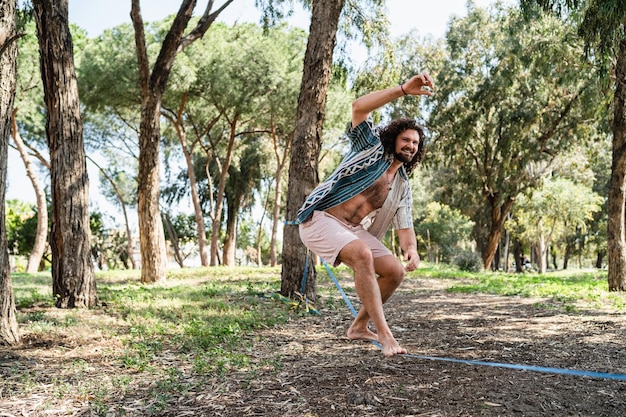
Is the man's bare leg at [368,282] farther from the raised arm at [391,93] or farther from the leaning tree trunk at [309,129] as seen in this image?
the leaning tree trunk at [309,129]

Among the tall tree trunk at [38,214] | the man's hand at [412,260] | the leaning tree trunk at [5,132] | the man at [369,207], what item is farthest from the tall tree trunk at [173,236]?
the man's hand at [412,260]

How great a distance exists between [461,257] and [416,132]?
18.8m

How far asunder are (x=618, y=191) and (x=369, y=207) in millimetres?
7797

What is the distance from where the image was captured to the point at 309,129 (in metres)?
7.52

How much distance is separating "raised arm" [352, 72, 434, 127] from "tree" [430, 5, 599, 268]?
16005mm

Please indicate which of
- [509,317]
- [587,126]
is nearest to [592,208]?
[587,126]

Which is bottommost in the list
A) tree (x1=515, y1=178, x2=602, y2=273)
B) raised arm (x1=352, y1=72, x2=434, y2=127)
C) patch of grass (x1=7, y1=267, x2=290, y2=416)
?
patch of grass (x1=7, y1=267, x2=290, y2=416)

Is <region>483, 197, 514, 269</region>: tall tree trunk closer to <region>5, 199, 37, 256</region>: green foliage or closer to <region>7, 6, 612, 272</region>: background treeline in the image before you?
<region>7, 6, 612, 272</region>: background treeline

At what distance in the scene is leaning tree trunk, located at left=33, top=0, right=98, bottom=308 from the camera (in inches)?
268

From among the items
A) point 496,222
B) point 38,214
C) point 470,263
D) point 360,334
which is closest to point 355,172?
point 360,334

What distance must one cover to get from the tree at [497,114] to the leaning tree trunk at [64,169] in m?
15.0

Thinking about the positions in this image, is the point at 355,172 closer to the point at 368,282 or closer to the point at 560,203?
the point at 368,282

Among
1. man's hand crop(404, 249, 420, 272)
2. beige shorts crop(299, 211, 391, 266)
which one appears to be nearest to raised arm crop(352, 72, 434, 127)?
beige shorts crop(299, 211, 391, 266)

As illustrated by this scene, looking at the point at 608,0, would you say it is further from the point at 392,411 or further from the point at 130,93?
the point at 130,93
